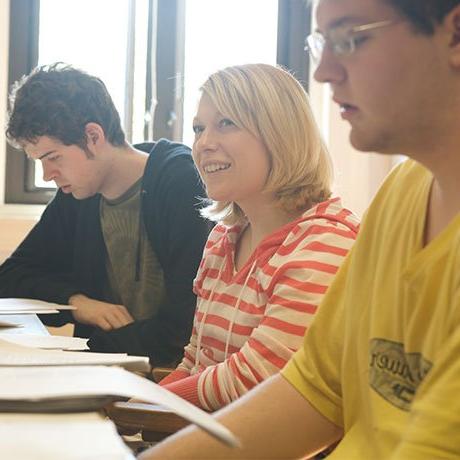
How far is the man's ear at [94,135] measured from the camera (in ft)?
7.95

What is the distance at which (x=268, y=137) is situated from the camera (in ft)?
5.59

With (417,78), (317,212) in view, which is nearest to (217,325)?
(317,212)

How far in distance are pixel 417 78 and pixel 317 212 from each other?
736 millimetres

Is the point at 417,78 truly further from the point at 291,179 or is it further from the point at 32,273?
the point at 32,273

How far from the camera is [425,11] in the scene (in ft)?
2.86

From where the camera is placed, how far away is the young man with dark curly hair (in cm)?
217

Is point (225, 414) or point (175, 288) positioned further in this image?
point (175, 288)

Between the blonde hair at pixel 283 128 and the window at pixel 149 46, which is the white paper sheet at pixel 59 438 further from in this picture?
the window at pixel 149 46

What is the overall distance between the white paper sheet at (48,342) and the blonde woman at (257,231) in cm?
30

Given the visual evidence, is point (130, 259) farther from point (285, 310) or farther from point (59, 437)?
point (59, 437)

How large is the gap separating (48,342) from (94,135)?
1.19 m

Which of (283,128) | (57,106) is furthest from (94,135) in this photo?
(283,128)

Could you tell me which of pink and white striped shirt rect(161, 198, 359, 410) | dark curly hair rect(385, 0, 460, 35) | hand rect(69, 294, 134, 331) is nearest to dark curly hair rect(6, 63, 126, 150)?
hand rect(69, 294, 134, 331)

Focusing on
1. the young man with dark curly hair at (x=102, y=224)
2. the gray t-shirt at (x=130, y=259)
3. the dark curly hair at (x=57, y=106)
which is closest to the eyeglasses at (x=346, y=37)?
the young man with dark curly hair at (x=102, y=224)
